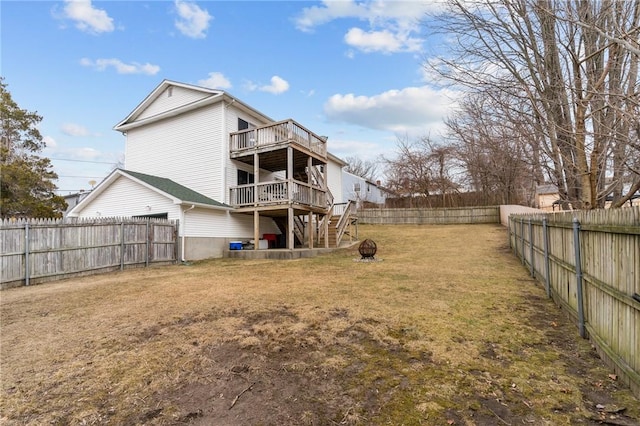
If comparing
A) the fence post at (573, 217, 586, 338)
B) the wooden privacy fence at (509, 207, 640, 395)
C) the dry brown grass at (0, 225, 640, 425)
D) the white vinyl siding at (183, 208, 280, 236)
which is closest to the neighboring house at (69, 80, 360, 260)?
the white vinyl siding at (183, 208, 280, 236)

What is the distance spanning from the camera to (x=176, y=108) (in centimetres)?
1573

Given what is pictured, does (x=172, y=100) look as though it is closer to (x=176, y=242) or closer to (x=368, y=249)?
(x=176, y=242)

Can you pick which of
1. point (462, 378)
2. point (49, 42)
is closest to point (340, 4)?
point (462, 378)

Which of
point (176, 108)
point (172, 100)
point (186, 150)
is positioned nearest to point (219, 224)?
point (186, 150)

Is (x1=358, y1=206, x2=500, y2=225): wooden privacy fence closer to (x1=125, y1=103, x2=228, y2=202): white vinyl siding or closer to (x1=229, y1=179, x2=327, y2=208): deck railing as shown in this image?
(x1=229, y1=179, x2=327, y2=208): deck railing

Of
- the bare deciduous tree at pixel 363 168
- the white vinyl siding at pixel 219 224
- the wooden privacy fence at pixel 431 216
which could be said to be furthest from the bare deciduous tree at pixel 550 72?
the bare deciduous tree at pixel 363 168

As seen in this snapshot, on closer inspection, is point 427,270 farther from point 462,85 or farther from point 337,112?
point 337,112

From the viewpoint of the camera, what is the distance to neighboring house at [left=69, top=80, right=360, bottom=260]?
13625 mm

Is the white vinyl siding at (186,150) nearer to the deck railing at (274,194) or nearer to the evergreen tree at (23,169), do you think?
the deck railing at (274,194)

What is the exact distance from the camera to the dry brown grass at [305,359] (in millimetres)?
2576

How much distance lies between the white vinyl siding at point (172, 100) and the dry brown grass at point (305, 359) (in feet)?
37.9

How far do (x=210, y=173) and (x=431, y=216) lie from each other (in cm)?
1624

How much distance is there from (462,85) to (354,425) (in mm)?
6466

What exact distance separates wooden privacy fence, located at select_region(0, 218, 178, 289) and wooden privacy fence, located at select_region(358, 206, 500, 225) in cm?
1601
